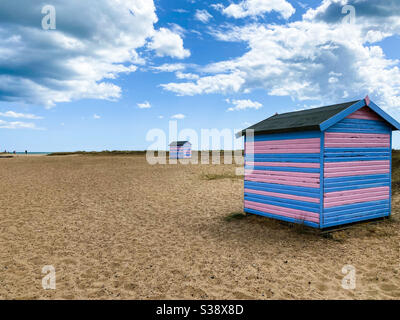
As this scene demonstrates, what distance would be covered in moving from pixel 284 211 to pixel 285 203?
0.91ft

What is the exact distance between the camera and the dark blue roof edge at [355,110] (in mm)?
7289

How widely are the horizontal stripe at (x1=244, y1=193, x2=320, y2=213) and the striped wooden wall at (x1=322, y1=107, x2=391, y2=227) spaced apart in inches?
13.4

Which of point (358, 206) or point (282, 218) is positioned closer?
point (358, 206)

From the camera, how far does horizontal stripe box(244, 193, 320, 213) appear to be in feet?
25.3

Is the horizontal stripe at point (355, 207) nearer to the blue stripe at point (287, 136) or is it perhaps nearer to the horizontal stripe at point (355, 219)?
the horizontal stripe at point (355, 219)

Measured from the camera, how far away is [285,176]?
8.46m

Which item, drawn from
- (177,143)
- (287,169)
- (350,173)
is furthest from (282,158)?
(177,143)

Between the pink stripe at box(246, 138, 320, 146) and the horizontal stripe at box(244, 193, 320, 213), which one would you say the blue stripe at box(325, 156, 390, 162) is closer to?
the pink stripe at box(246, 138, 320, 146)

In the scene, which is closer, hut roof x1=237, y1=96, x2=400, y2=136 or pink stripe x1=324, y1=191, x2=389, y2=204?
hut roof x1=237, y1=96, x2=400, y2=136

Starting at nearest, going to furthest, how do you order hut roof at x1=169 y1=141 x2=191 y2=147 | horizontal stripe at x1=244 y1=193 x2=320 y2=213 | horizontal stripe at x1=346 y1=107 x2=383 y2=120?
1. horizontal stripe at x1=244 y1=193 x2=320 y2=213
2. horizontal stripe at x1=346 y1=107 x2=383 y2=120
3. hut roof at x1=169 y1=141 x2=191 y2=147

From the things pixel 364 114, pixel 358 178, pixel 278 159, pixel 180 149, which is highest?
pixel 364 114

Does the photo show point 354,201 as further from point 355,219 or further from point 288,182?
point 288,182

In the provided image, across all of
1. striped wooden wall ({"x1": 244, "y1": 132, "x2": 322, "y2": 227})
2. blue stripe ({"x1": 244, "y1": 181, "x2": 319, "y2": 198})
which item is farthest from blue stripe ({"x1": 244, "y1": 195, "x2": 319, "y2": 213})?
blue stripe ({"x1": 244, "y1": 181, "x2": 319, "y2": 198})
